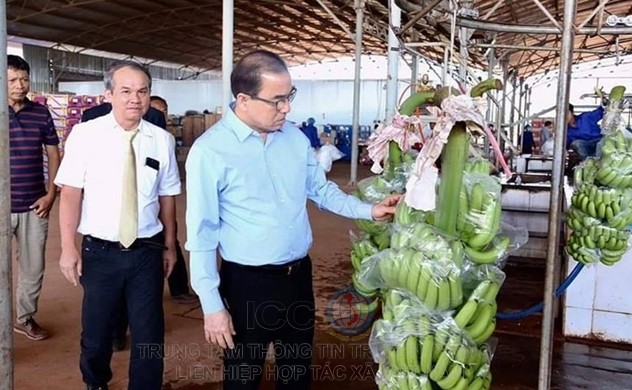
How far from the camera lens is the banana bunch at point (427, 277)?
137 centimetres

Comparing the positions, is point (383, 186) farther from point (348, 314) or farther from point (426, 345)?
point (348, 314)

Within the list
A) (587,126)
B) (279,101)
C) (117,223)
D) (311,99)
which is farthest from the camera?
(311,99)

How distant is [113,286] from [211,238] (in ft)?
2.54

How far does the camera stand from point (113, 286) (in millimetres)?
2473

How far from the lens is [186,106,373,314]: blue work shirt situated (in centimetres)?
186

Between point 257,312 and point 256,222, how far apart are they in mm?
307

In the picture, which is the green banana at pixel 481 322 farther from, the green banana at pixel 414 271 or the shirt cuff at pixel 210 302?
the shirt cuff at pixel 210 302

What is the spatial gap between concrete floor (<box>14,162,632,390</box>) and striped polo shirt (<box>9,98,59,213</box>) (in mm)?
855

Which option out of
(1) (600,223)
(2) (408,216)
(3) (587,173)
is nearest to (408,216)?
(2) (408,216)

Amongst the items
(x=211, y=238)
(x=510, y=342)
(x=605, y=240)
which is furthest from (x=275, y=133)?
(x=510, y=342)

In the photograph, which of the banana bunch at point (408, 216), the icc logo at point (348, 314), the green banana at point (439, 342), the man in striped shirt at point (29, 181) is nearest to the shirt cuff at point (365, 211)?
the banana bunch at point (408, 216)

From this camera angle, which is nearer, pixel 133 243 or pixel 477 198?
pixel 477 198

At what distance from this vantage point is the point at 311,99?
21625 mm

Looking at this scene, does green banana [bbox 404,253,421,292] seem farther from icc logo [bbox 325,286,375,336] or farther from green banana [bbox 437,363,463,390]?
icc logo [bbox 325,286,375,336]
